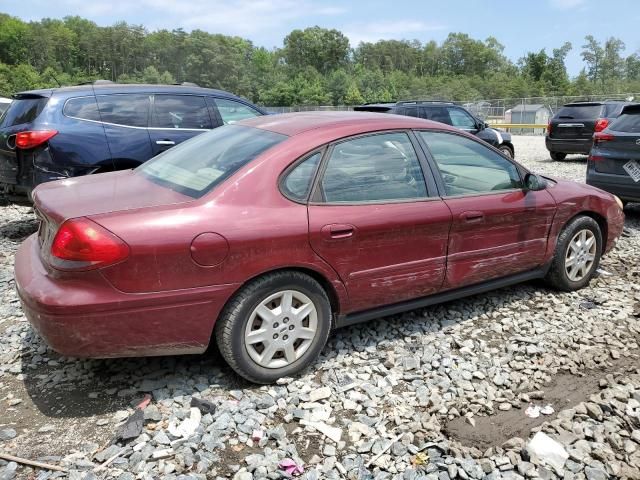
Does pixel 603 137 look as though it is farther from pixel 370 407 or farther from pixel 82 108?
pixel 82 108

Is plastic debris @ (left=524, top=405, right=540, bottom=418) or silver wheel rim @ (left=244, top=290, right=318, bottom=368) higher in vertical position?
silver wheel rim @ (left=244, top=290, right=318, bottom=368)

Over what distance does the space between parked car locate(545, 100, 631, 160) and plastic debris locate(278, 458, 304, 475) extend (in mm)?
13294

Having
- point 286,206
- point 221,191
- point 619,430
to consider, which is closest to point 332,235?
point 286,206

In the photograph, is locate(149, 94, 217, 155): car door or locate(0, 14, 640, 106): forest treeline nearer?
locate(149, 94, 217, 155): car door

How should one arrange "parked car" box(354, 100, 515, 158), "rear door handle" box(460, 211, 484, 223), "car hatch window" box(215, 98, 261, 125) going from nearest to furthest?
"rear door handle" box(460, 211, 484, 223) → "car hatch window" box(215, 98, 261, 125) → "parked car" box(354, 100, 515, 158)

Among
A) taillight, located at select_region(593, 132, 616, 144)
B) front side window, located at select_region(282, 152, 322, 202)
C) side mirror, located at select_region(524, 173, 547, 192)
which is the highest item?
front side window, located at select_region(282, 152, 322, 202)

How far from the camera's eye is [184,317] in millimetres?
2867

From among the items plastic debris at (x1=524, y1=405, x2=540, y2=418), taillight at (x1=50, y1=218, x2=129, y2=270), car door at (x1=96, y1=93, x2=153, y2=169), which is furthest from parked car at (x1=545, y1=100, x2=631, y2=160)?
taillight at (x1=50, y1=218, x2=129, y2=270)

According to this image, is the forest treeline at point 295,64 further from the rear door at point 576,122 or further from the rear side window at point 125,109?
the rear side window at point 125,109

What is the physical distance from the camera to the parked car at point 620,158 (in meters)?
6.81

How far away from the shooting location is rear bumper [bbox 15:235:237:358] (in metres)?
2.68

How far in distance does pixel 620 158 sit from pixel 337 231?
5.46 metres

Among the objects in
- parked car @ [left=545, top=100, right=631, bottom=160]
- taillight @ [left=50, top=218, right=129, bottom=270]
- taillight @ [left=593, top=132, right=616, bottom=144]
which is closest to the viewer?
taillight @ [left=50, top=218, right=129, bottom=270]

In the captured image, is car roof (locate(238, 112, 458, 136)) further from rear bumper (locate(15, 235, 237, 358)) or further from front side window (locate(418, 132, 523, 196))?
rear bumper (locate(15, 235, 237, 358))
